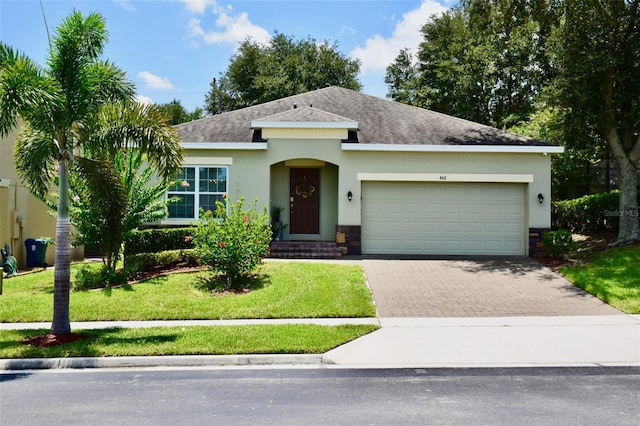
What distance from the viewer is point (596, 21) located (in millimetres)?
15562

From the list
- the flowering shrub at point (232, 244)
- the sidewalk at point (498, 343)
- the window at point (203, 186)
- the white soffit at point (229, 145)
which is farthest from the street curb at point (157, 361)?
the white soffit at point (229, 145)

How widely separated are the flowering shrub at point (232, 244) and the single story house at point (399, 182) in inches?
176

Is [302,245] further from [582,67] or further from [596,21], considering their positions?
[596,21]

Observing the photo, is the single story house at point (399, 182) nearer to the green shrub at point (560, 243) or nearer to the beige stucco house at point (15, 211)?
the green shrub at point (560, 243)

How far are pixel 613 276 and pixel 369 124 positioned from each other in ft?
30.3

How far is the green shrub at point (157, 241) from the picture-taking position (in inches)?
560

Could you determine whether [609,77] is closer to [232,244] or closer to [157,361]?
[232,244]

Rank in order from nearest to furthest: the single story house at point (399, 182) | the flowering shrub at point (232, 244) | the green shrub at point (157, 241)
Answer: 1. the flowering shrub at point (232, 244)
2. the green shrub at point (157, 241)
3. the single story house at point (399, 182)

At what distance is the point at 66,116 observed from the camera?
8.05 meters

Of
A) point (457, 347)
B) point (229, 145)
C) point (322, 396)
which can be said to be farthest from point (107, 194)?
point (457, 347)

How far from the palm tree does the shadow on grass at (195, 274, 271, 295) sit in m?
3.46

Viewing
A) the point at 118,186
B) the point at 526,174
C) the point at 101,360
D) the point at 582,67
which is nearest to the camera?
the point at 101,360

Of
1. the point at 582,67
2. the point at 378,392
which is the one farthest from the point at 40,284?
the point at 582,67

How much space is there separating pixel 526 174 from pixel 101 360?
13.7m
